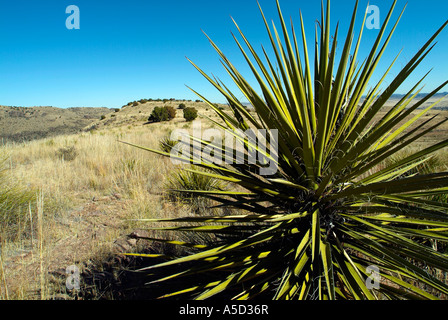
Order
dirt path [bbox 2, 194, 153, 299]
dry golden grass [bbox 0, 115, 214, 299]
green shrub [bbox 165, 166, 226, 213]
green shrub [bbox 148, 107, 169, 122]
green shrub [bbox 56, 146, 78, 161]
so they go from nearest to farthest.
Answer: dirt path [bbox 2, 194, 153, 299] < dry golden grass [bbox 0, 115, 214, 299] < green shrub [bbox 165, 166, 226, 213] < green shrub [bbox 56, 146, 78, 161] < green shrub [bbox 148, 107, 169, 122]

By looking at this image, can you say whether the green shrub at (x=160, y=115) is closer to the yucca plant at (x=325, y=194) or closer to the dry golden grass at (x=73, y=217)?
the dry golden grass at (x=73, y=217)

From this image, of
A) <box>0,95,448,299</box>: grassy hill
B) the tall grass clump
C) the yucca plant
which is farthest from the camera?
the tall grass clump

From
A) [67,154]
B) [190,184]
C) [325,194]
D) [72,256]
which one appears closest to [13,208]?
[72,256]

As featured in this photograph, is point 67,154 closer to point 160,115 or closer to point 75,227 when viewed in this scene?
point 75,227

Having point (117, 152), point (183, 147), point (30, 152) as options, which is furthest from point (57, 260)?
point (30, 152)

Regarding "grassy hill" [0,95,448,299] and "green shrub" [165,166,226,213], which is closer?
"grassy hill" [0,95,448,299]

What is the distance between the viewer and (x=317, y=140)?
4.02ft

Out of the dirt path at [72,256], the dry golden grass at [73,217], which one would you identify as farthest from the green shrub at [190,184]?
the dirt path at [72,256]

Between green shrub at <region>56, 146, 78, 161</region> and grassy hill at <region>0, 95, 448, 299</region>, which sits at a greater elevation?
green shrub at <region>56, 146, 78, 161</region>

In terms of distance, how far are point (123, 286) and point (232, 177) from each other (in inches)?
61.0

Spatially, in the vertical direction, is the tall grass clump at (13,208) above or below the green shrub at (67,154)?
below

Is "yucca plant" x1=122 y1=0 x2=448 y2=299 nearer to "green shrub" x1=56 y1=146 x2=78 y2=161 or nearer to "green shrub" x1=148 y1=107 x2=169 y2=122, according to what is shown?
"green shrub" x1=56 y1=146 x2=78 y2=161

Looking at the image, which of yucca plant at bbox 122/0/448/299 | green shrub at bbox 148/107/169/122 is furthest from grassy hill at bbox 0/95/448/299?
green shrub at bbox 148/107/169/122

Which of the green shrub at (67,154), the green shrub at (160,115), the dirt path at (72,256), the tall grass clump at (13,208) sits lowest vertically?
the dirt path at (72,256)
